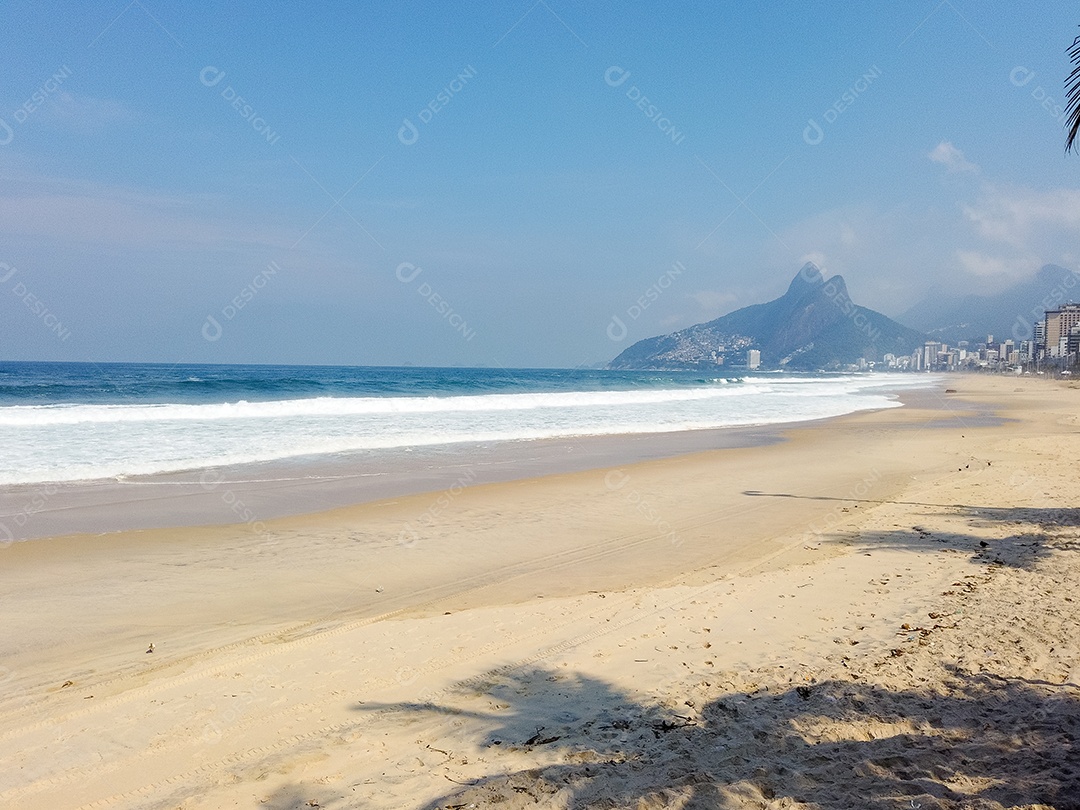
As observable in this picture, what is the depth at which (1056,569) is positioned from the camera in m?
6.87

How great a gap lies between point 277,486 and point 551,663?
9.35 metres

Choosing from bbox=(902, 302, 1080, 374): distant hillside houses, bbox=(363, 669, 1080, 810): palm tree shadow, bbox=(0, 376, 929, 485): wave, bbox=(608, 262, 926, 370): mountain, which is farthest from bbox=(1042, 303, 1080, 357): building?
bbox=(363, 669, 1080, 810): palm tree shadow

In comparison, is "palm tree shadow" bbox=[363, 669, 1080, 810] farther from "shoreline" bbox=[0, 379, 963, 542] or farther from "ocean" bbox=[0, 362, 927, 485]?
"ocean" bbox=[0, 362, 927, 485]

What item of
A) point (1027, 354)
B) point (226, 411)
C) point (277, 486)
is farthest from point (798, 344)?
point (277, 486)

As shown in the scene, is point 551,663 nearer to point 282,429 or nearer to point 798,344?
point 282,429

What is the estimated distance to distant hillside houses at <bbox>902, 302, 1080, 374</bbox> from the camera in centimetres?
13188

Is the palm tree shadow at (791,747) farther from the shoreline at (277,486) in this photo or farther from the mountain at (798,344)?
the mountain at (798,344)

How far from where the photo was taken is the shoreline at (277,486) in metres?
10.0

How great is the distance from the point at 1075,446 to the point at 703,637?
17949 mm

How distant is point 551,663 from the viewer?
16.1ft

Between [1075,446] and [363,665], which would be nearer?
[363,665]

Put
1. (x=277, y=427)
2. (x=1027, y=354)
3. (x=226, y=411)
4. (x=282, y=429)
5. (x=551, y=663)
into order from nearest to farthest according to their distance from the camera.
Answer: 1. (x=551, y=663)
2. (x=282, y=429)
3. (x=277, y=427)
4. (x=226, y=411)
5. (x=1027, y=354)

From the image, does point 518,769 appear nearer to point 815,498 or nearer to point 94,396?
point 815,498

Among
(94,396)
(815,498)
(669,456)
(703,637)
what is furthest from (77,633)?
(94,396)
